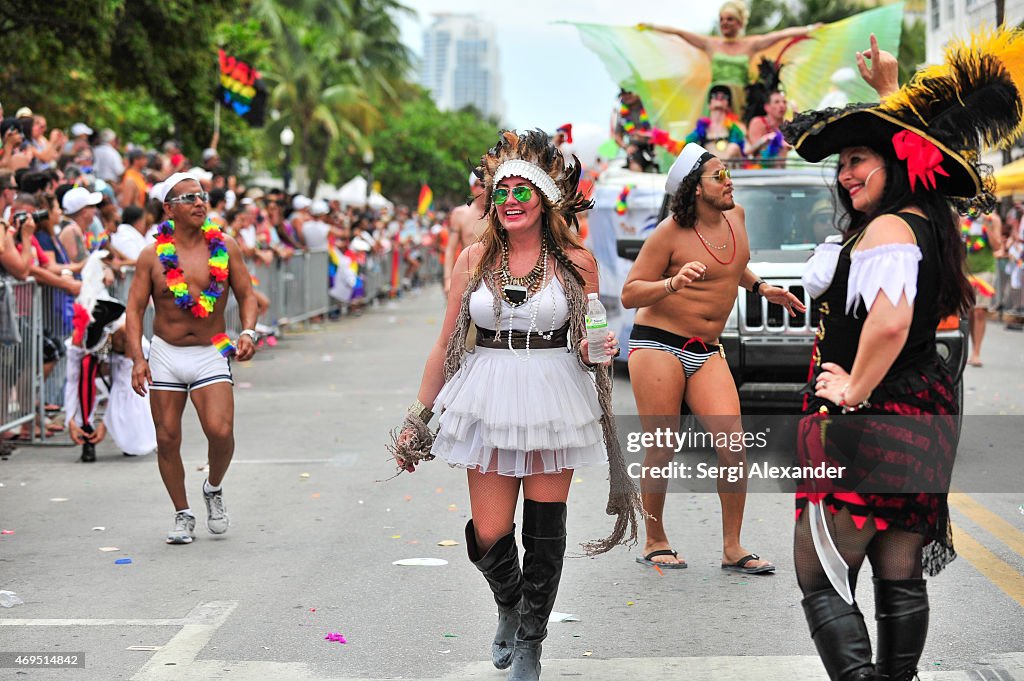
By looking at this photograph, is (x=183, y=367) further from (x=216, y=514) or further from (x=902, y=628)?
(x=902, y=628)

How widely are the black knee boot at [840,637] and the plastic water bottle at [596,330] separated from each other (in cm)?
120

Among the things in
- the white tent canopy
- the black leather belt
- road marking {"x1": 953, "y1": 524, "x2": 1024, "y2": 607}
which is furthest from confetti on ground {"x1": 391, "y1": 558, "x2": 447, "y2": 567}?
the white tent canopy

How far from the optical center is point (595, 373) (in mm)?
5617

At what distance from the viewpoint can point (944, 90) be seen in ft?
15.0

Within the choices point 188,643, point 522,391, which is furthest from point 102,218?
point 522,391

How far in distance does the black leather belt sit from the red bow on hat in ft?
4.95

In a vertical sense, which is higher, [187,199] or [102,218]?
[187,199]

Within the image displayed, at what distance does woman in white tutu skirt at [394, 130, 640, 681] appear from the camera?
534 cm

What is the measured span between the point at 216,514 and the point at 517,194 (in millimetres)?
3362

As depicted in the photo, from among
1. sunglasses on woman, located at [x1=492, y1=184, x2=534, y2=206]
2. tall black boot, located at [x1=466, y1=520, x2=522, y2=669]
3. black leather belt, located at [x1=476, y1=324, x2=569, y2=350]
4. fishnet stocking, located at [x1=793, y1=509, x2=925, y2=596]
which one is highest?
sunglasses on woman, located at [x1=492, y1=184, x2=534, y2=206]

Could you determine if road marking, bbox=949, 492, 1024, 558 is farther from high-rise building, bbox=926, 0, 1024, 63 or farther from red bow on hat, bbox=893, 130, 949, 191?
high-rise building, bbox=926, 0, 1024, 63

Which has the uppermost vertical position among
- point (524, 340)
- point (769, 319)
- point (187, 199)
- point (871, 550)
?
point (187, 199)

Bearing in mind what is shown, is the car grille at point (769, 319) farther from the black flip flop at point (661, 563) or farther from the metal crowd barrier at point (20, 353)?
the metal crowd barrier at point (20, 353)

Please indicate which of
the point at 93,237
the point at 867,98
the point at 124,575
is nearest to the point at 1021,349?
the point at 867,98
